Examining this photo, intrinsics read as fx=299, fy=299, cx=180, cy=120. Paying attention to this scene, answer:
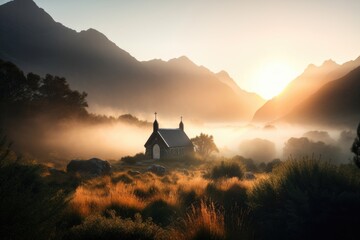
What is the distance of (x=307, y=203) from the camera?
805cm

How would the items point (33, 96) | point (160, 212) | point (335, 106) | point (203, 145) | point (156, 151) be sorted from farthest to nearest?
point (335, 106) < point (203, 145) < point (156, 151) < point (33, 96) < point (160, 212)

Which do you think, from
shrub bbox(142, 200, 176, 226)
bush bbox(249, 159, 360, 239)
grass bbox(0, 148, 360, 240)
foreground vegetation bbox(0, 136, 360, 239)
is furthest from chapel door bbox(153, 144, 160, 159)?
bush bbox(249, 159, 360, 239)

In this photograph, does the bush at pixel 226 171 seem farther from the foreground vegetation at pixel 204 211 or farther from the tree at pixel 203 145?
the tree at pixel 203 145

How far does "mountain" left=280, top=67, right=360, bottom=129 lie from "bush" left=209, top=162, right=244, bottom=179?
409ft

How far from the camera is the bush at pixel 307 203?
24.3ft

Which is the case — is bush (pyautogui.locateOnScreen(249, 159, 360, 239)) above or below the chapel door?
below

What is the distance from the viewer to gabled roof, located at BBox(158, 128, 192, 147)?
2396 inches

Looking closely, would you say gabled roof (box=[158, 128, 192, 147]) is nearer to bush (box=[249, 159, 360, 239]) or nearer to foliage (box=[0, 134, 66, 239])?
bush (box=[249, 159, 360, 239])

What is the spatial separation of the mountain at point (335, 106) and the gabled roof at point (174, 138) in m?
94.2

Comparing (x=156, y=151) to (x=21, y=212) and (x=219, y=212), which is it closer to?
(x=219, y=212)

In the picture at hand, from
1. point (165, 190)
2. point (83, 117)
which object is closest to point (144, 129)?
point (83, 117)

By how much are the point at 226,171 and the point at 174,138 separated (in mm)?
41840

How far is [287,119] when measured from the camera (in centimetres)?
19338

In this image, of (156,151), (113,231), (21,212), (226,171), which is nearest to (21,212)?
(21,212)
